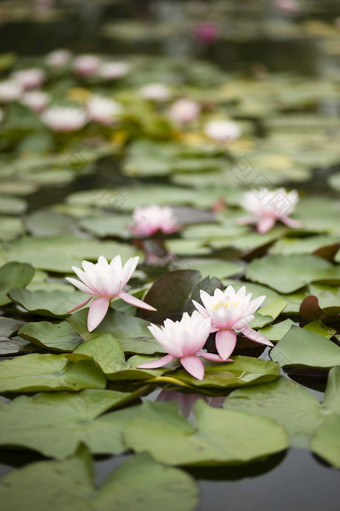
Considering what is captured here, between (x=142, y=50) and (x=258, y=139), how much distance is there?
2.54 metres

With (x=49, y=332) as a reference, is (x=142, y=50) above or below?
below

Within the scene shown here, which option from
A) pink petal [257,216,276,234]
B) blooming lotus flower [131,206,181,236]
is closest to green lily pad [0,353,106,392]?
blooming lotus flower [131,206,181,236]

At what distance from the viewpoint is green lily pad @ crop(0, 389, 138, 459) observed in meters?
0.92

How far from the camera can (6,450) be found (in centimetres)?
94

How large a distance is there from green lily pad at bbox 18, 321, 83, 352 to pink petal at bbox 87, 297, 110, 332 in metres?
0.05

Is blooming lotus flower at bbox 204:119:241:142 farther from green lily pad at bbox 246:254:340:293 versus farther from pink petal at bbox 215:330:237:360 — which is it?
pink petal at bbox 215:330:237:360

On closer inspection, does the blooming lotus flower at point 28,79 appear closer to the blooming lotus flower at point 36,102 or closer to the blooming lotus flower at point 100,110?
the blooming lotus flower at point 36,102

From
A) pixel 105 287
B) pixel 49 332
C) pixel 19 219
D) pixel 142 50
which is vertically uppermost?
pixel 105 287

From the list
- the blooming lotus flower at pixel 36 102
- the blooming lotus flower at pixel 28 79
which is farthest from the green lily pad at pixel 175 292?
the blooming lotus flower at pixel 28 79

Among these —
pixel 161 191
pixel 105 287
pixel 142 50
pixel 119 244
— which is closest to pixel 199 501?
pixel 105 287

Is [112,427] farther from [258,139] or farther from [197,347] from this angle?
[258,139]

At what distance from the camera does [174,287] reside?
1297 millimetres

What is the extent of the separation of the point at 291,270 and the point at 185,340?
1.77 ft

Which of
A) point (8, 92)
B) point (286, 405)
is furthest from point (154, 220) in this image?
point (8, 92)
